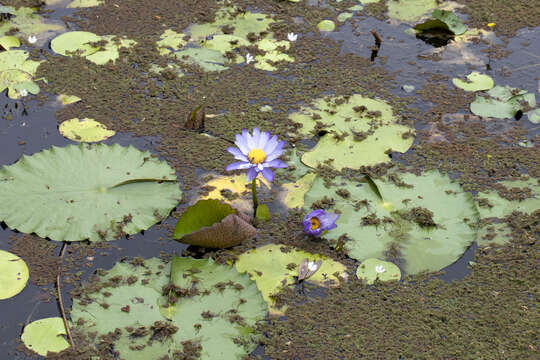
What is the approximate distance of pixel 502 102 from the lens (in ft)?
13.8

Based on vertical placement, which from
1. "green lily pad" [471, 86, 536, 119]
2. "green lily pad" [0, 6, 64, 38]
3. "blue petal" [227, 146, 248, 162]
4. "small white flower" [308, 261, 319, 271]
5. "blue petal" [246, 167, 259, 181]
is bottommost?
"small white flower" [308, 261, 319, 271]

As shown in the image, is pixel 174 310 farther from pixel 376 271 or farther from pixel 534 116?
pixel 534 116

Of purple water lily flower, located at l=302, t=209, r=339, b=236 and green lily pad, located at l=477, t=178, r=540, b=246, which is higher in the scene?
purple water lily flower, located at l=302, t=209, r=339, b=236

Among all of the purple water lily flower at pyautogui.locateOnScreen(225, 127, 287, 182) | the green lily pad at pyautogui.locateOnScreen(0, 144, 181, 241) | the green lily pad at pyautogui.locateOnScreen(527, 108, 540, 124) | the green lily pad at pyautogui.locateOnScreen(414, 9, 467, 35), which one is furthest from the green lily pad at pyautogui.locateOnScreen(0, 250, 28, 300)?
the green lily pad at pyautogui.locateOnScreen(414, 9, 467, 35)

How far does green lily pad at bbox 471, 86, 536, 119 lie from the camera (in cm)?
412

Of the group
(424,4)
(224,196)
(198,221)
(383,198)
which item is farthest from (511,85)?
(198,221)

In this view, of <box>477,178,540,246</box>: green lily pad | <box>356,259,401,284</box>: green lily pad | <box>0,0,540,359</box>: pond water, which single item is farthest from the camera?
<box>477,178,540,246</box>: green lily pad

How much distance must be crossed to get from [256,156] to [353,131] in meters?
1.05

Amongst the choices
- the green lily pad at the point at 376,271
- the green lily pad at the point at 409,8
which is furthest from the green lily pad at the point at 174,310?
the green lily pad at the point at 409,8

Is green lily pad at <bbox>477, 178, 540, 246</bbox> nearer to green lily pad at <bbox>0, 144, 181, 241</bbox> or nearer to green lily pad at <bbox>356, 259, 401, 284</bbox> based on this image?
green lily pad at <bbox>356, 259, 401, 284</bbox>

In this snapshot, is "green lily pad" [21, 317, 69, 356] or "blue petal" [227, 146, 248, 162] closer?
"green lily pad" [21, 317, 69, 356]

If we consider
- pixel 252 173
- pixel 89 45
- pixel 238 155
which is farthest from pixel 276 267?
pixel 89 45

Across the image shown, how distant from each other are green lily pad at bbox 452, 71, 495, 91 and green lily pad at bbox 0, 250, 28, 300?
3239mm

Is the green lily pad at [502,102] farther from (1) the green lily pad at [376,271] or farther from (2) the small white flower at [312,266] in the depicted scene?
(2) the small white flower at [312,266]
